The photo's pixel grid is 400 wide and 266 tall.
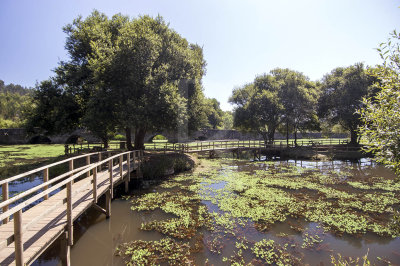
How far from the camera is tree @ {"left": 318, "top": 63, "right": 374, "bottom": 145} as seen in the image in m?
26.9

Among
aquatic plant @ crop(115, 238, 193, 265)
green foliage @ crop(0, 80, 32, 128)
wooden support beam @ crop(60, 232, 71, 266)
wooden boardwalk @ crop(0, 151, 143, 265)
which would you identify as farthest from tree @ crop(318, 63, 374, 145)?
green foliage @ crop(0, 80, 32, 128)

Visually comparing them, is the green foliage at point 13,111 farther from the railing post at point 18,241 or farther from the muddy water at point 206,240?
the railing post at point 18,241

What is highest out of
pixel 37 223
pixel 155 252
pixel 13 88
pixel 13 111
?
pixel 13 88

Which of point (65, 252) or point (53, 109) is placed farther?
point (53, 109)

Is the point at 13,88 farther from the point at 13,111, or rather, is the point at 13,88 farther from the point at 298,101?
the point at 298,101

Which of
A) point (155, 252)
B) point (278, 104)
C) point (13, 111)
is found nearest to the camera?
point (155, 252)

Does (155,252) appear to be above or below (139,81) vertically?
below

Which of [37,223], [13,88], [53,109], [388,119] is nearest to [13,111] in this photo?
[53,109]

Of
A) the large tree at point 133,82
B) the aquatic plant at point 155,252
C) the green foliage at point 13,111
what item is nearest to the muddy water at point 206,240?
the aquatic plant at point 155,252

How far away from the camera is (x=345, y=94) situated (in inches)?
1081

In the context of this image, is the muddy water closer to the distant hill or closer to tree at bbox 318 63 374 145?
tree at bbox 318 63 374 145

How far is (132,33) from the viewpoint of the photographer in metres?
16.2

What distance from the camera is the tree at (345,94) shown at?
26.9m

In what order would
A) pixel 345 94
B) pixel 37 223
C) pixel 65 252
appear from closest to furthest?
pixel 37 223 → pixel 65 252 → pixel 345 94
